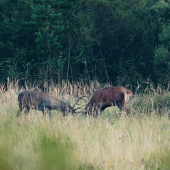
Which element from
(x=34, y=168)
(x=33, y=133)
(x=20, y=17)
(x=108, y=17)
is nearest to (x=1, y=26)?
(x=20, y=17)

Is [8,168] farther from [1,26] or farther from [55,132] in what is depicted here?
[1,26]

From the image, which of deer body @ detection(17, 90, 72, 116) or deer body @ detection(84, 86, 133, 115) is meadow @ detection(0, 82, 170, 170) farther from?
deer body @ detection(84, 86, 133, 115)

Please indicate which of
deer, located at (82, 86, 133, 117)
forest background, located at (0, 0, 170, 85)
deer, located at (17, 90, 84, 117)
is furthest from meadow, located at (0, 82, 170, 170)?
forest background, located at (0, 0, 170, 85)

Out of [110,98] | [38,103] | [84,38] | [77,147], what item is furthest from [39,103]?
[84,38]

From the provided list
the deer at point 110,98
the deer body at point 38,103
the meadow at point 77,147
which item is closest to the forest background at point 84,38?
the deer at point 110,98

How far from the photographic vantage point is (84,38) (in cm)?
1977

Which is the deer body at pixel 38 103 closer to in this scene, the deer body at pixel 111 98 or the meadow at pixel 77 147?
the deer body at pixel 111 98

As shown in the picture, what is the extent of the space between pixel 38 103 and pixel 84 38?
11.2m

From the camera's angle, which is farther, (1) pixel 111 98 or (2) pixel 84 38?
(2) pixel 84 38

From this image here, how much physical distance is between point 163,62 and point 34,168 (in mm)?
12473

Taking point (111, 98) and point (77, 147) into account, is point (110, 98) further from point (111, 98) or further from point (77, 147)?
point (77, 147)

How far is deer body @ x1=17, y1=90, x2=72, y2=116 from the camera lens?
888cm

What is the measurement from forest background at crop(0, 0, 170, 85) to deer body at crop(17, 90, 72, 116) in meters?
8.62

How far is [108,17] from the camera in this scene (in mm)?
20375
